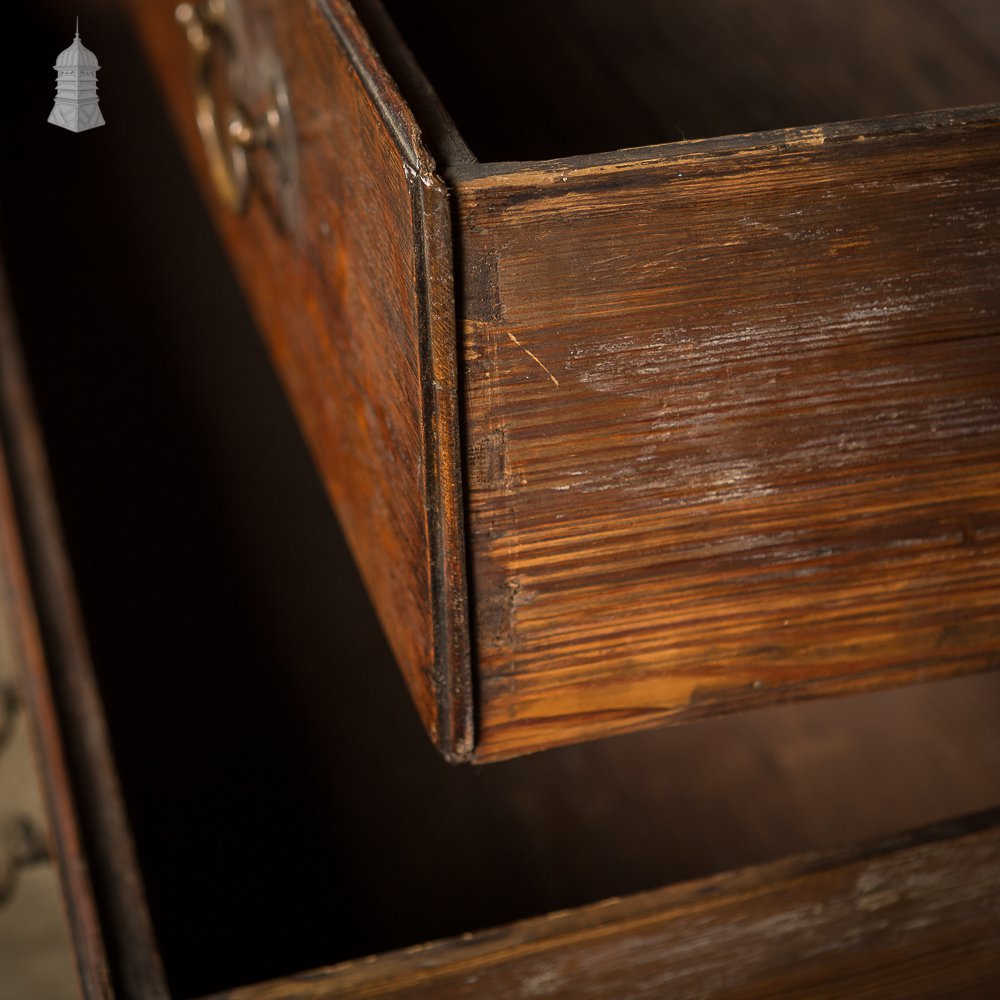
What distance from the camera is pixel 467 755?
70 cm

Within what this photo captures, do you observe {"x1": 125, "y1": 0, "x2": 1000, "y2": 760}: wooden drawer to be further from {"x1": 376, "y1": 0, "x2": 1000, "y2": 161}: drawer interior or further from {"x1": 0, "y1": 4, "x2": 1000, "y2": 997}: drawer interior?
{"x1": 0, "y1": 4, "x2": 1000, "y2": 997}: drawer interior

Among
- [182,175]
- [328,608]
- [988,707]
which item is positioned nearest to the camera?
[328,608]

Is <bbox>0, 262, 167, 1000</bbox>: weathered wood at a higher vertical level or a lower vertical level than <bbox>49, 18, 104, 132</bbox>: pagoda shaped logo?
lower

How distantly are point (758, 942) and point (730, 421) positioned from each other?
1.06ft


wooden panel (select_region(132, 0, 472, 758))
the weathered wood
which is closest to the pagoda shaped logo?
wooden panel (select_region(132, 0, 472, 758))

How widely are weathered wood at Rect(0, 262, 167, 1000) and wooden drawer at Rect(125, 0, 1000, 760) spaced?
209 millimetres

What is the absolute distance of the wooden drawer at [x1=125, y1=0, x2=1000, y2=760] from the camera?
57cm

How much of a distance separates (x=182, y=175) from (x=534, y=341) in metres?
1.28

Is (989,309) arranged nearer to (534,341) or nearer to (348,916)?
(534,341)

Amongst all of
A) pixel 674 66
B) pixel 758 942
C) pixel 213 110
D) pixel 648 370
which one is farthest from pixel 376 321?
pixel 213 110

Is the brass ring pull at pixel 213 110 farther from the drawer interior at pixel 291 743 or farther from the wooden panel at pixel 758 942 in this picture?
the wooden panel at pixel 758 942

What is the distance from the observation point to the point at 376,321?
2.26 ft

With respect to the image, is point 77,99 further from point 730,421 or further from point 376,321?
point 730,421

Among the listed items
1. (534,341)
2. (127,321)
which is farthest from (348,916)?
(127,321)
